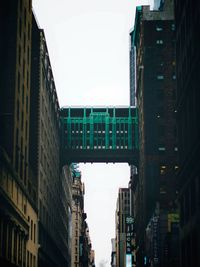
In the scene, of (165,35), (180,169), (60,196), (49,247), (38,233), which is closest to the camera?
(180,169)

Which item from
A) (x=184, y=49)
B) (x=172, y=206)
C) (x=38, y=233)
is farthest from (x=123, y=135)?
(x=184, y=49)

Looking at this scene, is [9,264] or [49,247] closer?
[9,264]

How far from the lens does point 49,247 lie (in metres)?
138

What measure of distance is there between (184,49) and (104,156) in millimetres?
88677

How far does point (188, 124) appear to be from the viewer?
275 feet

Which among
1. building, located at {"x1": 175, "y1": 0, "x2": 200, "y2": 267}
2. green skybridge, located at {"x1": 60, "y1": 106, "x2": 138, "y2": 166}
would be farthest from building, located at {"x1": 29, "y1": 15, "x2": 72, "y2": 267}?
building, located at {"x1": 175, "y1": 0, "x2": 200, "y2": 267}

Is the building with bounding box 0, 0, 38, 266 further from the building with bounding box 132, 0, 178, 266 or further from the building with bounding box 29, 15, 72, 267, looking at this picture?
the building with bounding box 132, 0, 178, 266

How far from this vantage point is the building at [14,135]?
81594mm

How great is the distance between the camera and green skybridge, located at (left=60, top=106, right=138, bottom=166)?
17638 cm

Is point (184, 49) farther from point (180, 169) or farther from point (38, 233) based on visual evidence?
point (38, 233)

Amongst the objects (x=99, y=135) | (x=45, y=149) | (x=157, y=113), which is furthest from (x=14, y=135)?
(x=99, y=135)

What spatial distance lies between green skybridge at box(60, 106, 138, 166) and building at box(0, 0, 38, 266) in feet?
239

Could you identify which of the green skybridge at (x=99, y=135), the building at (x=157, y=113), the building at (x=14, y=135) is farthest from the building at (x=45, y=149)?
the building at (x=157, y=113)

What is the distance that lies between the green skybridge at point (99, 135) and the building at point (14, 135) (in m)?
73.0
